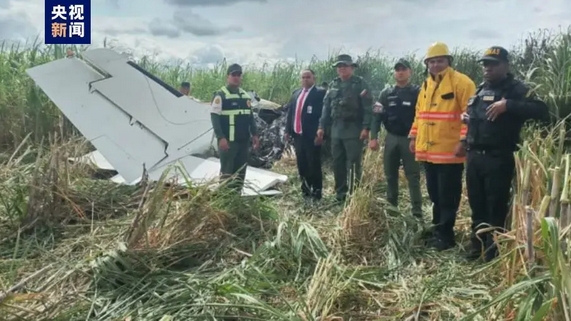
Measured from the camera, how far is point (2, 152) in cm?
788

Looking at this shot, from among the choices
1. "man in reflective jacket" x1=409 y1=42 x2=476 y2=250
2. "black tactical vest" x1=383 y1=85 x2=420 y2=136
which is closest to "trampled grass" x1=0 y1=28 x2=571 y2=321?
"man in reflective jacket" x1=409 y1=42 x2=476 y2=250

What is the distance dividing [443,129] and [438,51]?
0.59 meters

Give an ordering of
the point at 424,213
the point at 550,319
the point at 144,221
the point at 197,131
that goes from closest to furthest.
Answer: the point at 550,319 → the point at 144,221 → the point at 424,213 → the point at 197,131

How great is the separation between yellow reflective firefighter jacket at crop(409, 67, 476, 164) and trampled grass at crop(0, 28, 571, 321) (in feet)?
1.79

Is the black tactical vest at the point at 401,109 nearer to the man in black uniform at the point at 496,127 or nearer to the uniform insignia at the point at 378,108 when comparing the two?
the uniform insignia at the point at 378,108

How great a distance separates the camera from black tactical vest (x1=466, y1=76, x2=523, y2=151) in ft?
11.9

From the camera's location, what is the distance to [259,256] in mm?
3545

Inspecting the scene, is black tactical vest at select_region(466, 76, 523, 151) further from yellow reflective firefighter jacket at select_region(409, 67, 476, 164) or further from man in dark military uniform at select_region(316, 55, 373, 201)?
man in dark military uniform at select_region(316, 55, 373, 201)

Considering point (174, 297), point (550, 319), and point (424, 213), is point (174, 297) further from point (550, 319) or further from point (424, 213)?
point (424, 213)

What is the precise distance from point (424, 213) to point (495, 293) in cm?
229

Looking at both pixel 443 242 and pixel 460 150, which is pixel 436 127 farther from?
pixel 443 242

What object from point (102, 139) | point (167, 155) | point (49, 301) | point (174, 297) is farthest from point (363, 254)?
point (102, 139)

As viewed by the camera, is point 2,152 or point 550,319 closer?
point 550,319

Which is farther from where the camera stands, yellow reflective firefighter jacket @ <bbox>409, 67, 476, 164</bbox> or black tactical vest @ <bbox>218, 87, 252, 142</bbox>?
black tactical vest @ <bbox>218, 87, 252, 142</bbox>
